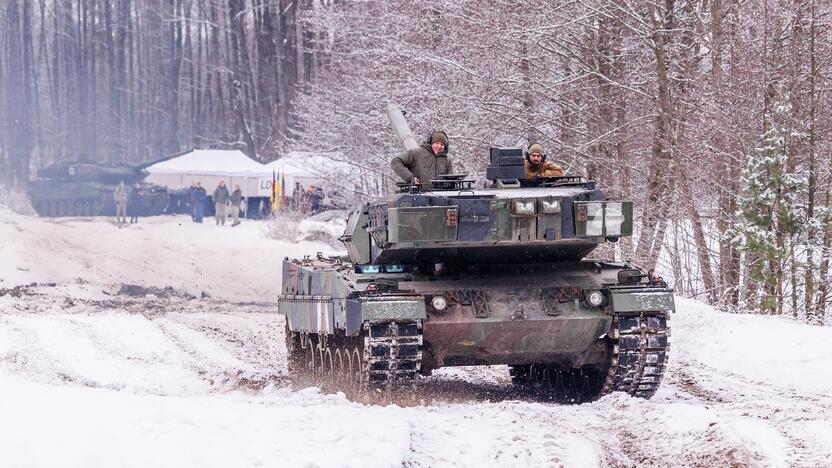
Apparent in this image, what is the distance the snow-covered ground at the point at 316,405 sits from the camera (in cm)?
807

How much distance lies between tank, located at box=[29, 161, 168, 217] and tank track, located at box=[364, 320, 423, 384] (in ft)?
134

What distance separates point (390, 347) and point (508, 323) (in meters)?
1.02

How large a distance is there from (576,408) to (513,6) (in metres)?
14.5

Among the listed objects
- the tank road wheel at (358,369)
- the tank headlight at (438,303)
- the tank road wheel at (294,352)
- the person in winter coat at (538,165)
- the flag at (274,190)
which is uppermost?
the person in winter coat at (538,165)

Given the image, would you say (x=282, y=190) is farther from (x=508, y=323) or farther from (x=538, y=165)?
(x=508, y=323)

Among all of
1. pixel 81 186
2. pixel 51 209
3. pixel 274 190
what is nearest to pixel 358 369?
pixel 274 190

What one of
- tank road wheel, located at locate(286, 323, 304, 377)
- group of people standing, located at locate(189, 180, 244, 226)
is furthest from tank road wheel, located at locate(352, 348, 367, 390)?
group of people standing, located at locate(189, 180, 244, 226)

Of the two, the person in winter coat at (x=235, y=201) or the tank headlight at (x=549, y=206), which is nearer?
the tank headlight at (x=549, y=206)

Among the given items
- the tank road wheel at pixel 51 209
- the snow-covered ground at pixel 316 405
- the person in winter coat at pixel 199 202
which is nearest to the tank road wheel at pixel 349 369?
the snow-covered ground at pixel 316 405

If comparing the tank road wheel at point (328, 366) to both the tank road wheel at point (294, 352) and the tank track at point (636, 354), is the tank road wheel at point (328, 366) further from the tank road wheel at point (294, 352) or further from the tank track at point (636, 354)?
the tank track at point (636, 354)

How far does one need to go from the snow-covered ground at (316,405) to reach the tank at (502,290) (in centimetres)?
45

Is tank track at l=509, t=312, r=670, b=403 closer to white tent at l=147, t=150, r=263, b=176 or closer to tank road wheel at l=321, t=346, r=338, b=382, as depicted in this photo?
tank road wheel at l=321, t=346, r=338, b=382

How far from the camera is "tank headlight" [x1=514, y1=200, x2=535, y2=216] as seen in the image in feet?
37.6

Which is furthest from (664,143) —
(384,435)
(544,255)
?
(384,435)
